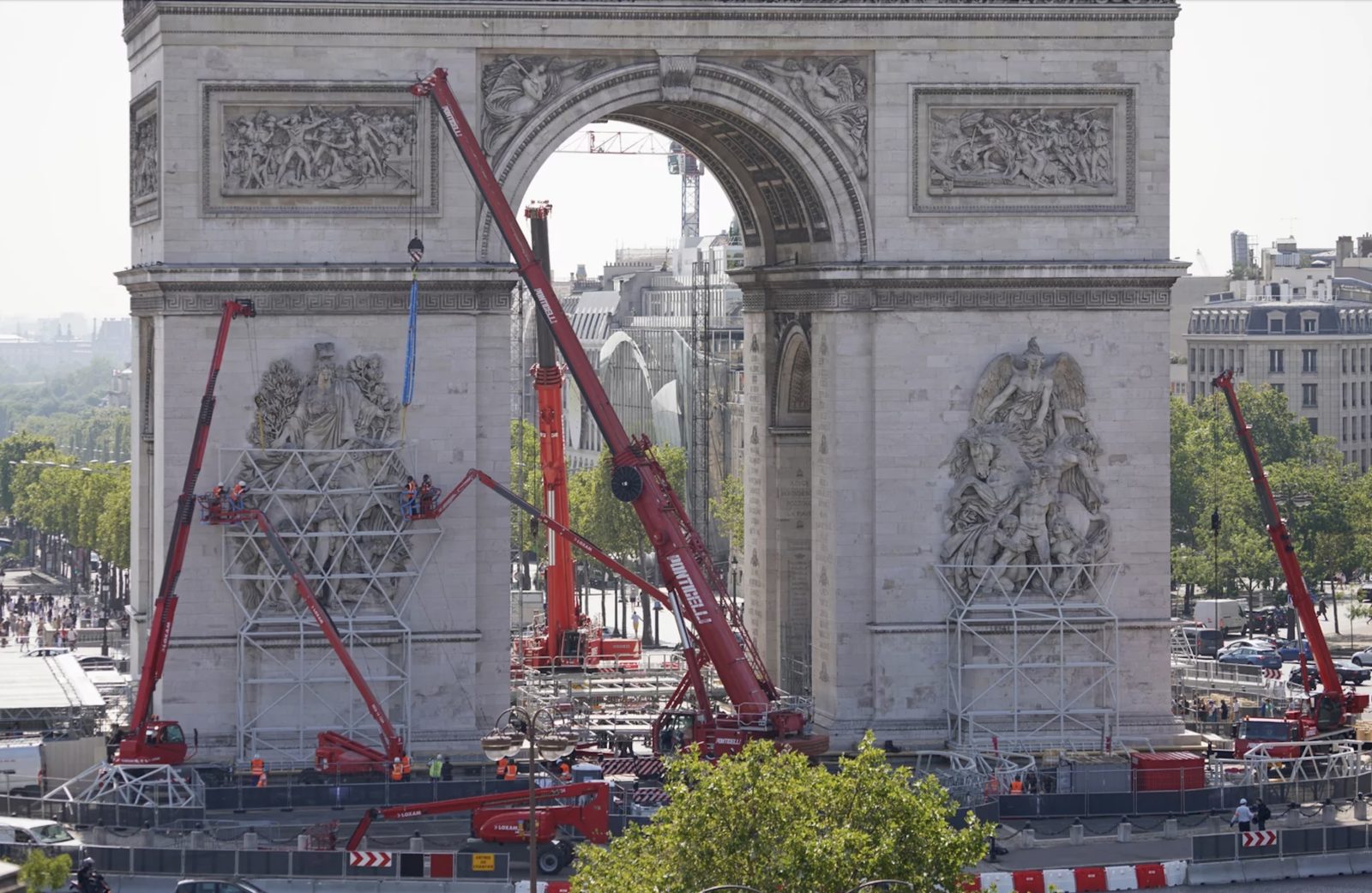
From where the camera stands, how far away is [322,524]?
192 feet

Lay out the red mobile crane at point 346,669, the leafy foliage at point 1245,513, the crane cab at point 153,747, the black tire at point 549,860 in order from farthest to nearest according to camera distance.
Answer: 1. the leafy foliage at point 1245,513
2. the red mobile crane at point 346,669
3. the crane cab at point 153,747
4. the black tire at point 549,860

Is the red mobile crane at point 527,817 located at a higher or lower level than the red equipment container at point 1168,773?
lower

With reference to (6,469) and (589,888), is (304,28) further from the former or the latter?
(6,469)

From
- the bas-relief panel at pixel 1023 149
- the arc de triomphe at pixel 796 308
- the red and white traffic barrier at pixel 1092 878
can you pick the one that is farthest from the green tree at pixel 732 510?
the red and white traffic barrier at pixel 1092 878

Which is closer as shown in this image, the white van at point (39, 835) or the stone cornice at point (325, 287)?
the white van at point (39, 835)

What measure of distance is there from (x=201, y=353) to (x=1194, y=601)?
55.2m

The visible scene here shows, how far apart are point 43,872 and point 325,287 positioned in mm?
17259

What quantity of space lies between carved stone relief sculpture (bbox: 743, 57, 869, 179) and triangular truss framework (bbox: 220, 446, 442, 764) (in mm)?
10584

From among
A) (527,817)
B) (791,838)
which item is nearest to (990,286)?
(527,817)

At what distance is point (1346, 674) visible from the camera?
270 feet

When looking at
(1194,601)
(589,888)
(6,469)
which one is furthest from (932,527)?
(6,469)

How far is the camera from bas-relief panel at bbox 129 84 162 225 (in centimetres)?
5900

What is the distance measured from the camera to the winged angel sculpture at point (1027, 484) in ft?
200

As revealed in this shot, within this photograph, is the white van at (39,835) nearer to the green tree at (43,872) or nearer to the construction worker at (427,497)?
the green tree at (43,872)
